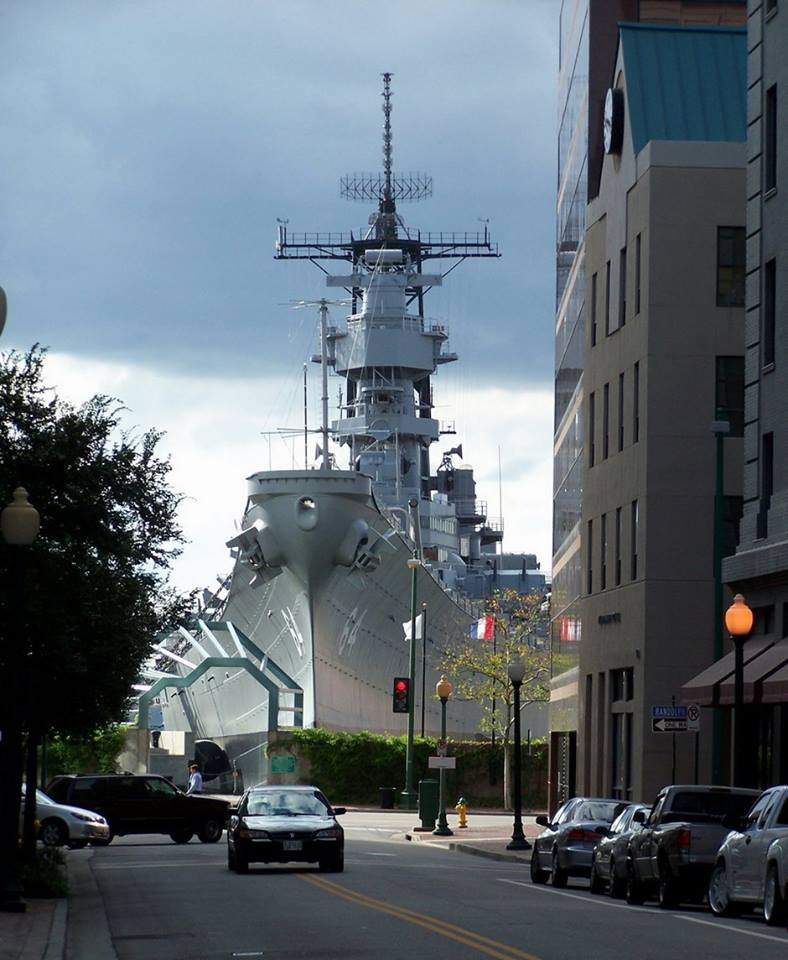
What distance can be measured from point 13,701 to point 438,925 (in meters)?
4.94

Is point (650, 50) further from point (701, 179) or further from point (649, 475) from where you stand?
point (649, 475)

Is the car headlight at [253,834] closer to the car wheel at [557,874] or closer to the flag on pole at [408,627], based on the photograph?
the car wheel at [557,874]

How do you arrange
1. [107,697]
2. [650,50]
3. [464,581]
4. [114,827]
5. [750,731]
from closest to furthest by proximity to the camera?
1. [107,697]
2. [750,731]
3. [114,827]
4. [650,50]
5. [464,581]

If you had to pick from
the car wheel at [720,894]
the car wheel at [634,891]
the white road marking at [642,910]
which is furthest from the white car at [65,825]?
the car wheel at [720,894]

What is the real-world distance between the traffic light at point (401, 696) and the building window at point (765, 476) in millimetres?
19642

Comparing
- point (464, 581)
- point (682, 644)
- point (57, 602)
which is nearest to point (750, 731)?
point (682, 644)

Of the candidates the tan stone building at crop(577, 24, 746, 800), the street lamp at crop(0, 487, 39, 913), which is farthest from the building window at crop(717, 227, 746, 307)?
the street lamp at crop(0, 487, 39, 913)

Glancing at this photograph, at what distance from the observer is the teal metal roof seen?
154 ft

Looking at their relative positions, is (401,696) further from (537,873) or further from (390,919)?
(390,919)

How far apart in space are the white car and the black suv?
1683 millimetres

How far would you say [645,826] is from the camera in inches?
933

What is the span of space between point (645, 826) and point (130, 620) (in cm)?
885

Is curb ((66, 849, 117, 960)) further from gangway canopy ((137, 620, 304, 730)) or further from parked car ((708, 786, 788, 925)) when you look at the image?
gangway canopy ((137, 620, 304, 730))

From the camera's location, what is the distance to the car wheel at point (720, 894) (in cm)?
2109
